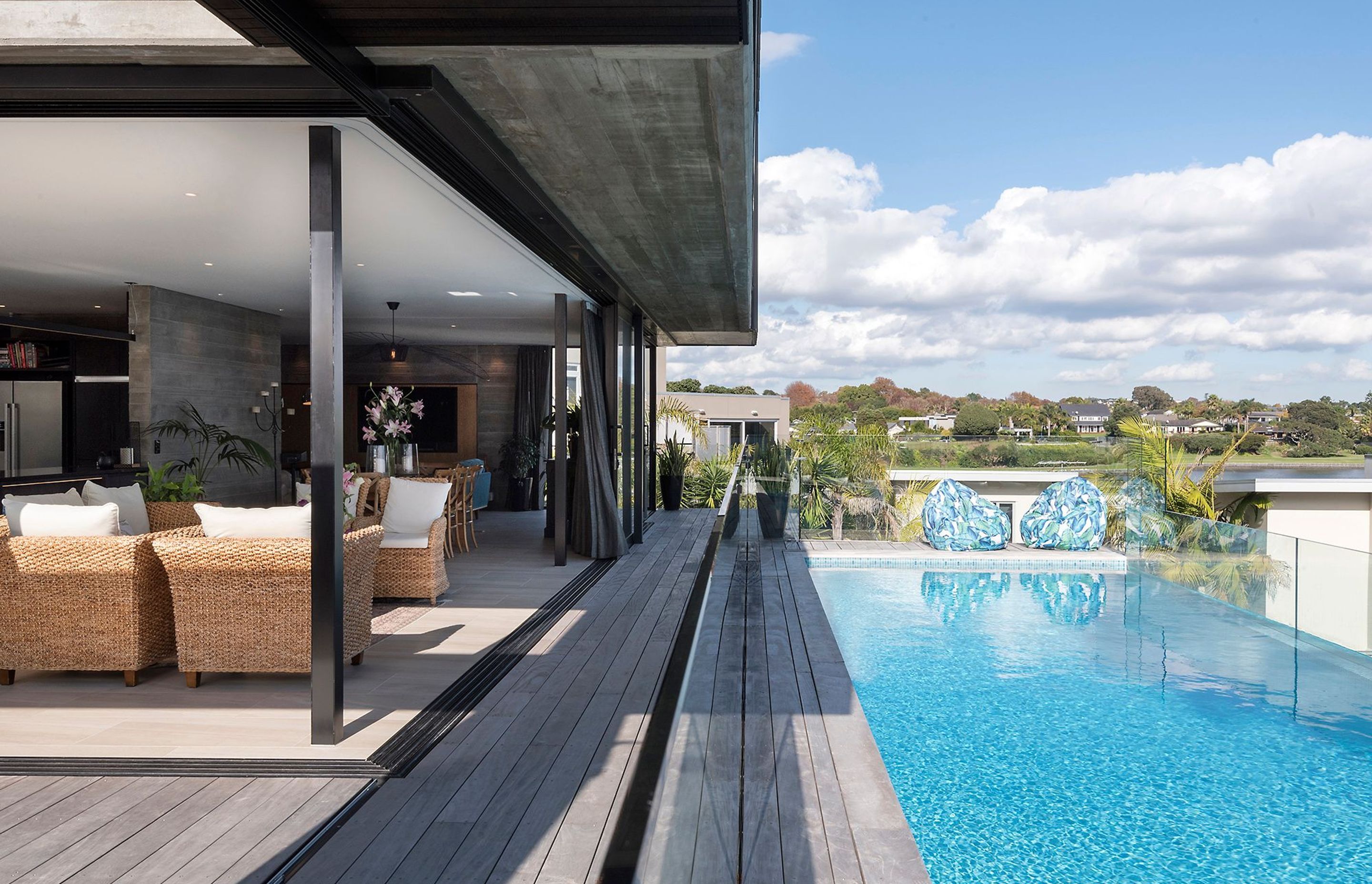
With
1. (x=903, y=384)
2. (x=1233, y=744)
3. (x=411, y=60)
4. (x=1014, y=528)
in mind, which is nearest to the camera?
(x=411, y=60)

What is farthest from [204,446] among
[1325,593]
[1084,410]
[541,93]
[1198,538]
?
[1084,410]

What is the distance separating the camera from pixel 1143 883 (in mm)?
3432

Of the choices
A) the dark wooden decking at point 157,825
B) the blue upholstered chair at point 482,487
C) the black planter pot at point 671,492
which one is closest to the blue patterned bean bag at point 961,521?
the black planter pot at point 671,492

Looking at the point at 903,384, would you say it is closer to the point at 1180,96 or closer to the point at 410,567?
the point at 1180,96

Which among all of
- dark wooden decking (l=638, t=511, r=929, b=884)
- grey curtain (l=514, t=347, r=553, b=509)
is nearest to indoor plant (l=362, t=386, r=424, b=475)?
grey curtain (l=514, t=347, r=553, b=509)

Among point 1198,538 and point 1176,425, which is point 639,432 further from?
point 1176,425

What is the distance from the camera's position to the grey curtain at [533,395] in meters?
13.0

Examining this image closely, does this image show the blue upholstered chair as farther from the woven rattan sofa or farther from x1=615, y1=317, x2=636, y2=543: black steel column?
the woven rattan sofa

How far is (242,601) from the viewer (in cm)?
402

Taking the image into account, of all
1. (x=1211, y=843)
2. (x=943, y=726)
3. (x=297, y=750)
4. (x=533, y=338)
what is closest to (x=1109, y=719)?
(x=943, y=726)

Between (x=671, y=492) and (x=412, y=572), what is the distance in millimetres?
7052

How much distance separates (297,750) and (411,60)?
2.64 m

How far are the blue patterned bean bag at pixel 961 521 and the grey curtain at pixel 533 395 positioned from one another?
5.92m

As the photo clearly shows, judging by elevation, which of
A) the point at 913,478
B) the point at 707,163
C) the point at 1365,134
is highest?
the point at 1365,134
